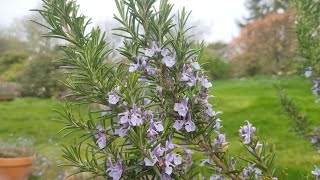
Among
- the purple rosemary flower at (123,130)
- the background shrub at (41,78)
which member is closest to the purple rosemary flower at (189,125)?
the purple rosemary flower at (123,130)

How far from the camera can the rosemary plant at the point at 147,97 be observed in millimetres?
1340

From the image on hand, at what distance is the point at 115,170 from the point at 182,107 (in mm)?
311

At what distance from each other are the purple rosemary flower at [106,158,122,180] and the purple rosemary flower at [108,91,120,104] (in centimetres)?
23

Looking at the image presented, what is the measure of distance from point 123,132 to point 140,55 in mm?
325

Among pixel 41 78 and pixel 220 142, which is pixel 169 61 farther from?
pixel 41 78

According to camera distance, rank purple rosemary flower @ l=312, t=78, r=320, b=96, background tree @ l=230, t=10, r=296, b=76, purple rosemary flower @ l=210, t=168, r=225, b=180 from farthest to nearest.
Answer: background tree @ l=230, t=10, r=296, b=76, purple rosemary flower @ l=312, t=78, r=320, b=96, purple rosemary flower @ l=210, t=168, r=225, b=180

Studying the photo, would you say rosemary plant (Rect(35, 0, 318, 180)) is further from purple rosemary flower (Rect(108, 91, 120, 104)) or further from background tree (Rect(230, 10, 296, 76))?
background tree (Rect(230, 10, 296, 76))

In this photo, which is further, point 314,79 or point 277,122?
point 277,122

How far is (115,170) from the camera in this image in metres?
1.39

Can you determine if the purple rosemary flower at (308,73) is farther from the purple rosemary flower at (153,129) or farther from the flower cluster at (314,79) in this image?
the purple rosemary flower at (153,129)

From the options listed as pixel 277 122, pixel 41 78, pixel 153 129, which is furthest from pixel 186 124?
pixel 41 78

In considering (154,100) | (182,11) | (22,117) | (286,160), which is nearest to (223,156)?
(154,100)

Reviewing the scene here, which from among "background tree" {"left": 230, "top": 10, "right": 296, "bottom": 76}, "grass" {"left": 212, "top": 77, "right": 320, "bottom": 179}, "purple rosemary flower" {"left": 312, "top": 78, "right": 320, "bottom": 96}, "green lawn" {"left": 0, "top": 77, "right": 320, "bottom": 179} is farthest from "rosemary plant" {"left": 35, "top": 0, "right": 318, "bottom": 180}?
"background tree" {"left": 230, "top": 10, "right": 296, "bottom": 76}

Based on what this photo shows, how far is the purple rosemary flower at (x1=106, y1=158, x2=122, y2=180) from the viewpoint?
4.52 ft
